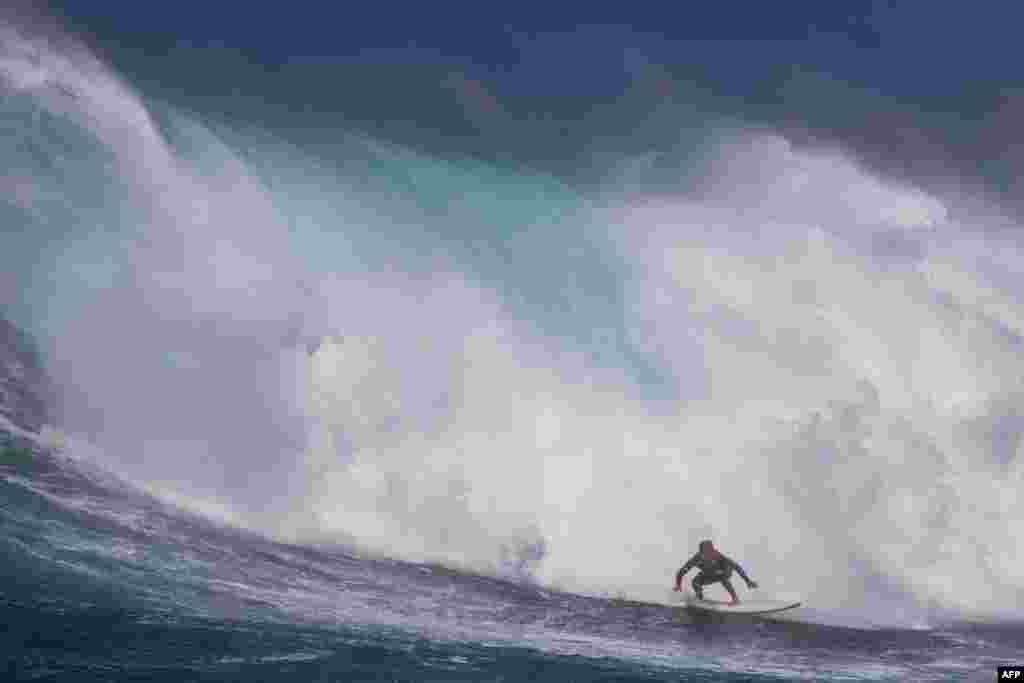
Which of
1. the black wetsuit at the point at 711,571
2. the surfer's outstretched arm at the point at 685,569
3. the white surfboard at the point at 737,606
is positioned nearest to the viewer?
the white surfboard at the point at 737,606

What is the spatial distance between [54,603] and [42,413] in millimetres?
15864

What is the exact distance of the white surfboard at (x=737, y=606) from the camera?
75.9 feet

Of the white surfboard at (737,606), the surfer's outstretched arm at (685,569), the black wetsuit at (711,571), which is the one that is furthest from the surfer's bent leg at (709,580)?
the surfer's outstretched arm at (685,569)

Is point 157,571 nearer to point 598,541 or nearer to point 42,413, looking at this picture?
point 42,413

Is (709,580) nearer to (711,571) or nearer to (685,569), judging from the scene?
(711,571)

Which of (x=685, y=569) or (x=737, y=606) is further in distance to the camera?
(x=685, y=569)

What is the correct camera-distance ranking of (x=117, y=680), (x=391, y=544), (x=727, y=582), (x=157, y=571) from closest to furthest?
(x=117, y=680) → (x=157, y=571) → (x=727, y=582) → (x=391, y=544)

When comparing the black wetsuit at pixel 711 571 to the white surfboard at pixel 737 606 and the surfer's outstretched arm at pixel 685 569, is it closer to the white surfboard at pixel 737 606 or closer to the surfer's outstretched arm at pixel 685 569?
the surfer's outstretched arm at pixel 685 569

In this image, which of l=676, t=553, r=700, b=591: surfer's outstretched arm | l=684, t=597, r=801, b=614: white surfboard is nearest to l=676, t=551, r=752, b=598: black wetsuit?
l=676, t=553, r=700, b=591: surfer's outstretched arm

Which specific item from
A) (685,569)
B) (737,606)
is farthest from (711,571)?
(737,606)

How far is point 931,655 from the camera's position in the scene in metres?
20.6

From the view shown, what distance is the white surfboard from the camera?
23.1m

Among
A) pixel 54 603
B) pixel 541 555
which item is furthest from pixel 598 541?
pixel 54 603

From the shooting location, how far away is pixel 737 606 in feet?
76.8
